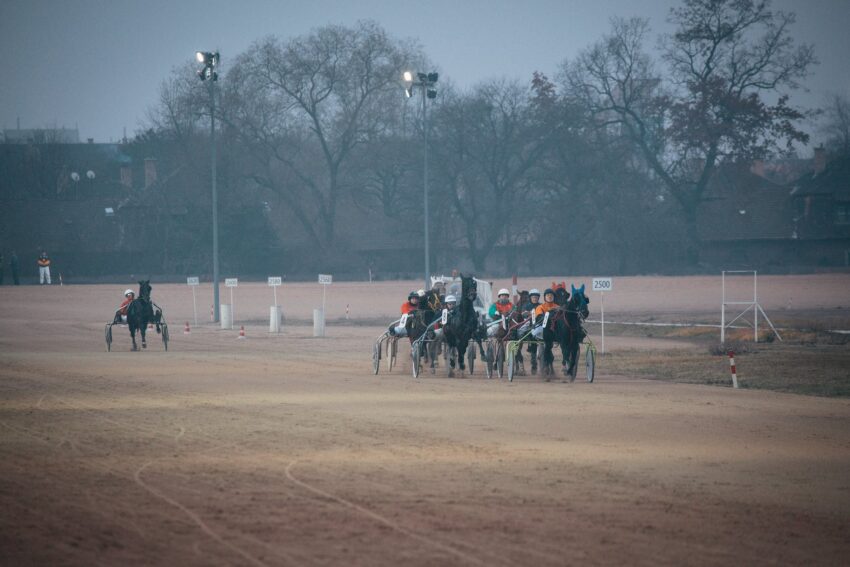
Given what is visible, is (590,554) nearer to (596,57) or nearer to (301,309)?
(301,309)

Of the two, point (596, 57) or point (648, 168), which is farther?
point (648, 168)

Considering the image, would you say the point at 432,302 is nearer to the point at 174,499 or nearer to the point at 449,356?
the point at 449,356

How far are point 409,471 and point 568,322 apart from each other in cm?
907

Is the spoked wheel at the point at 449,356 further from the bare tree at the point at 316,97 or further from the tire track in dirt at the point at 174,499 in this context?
the bare tree at the point at 316,97

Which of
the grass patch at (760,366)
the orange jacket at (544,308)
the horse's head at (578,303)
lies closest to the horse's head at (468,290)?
the orange jacket at (544,308)

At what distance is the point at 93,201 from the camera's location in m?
84.4

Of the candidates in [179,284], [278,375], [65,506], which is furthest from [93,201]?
[65,506]

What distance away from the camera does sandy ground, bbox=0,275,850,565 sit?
872 cm

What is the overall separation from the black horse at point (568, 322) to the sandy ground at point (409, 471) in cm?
79

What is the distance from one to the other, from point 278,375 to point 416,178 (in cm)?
6073

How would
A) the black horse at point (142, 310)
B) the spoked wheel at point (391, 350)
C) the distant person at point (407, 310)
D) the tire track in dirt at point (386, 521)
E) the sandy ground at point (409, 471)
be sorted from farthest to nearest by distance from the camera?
1. the black horse at point (142, 310)
2. the spoked wheel at point (391, 350)
3. the distant person at point (407, 310)
4. the sandy ground at point (409, 471)
5. the tire track in dirt at point (386, 521)

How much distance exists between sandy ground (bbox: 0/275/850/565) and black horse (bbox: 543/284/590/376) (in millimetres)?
794

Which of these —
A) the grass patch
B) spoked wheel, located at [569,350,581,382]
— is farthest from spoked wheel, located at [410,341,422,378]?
the grass patch

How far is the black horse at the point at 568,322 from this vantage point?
20266 mm
